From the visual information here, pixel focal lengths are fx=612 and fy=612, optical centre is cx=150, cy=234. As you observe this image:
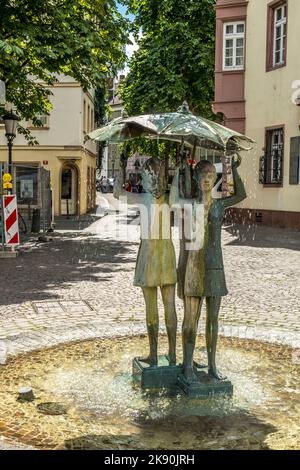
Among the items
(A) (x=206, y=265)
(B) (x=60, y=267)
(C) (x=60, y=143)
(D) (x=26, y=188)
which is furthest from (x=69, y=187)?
(A) (x=206, y=265)

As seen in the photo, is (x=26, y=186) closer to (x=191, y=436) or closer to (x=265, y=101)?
(x=265, y=101)

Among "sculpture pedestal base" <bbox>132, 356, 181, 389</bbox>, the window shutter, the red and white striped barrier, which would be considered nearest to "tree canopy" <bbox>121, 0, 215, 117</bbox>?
the window shutter

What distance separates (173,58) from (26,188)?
9.55 meters

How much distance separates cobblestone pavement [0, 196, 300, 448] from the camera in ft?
22.9

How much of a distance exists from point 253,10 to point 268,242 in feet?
37.3

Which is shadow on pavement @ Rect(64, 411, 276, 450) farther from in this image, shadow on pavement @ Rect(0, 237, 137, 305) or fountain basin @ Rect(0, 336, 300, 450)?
shadow on pavement @ Rect(0, 237, 137, 305)

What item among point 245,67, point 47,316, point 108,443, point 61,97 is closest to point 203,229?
point 108,443

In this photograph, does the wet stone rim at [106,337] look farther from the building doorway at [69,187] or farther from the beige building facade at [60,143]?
the building doorway at [69,187]

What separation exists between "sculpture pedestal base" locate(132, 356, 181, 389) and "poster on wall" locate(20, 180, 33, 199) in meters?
20.7

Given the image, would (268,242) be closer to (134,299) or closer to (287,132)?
(287,132)

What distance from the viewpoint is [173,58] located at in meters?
28.8

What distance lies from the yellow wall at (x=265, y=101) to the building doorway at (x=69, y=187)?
32.0ft

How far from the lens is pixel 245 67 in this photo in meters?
24.6

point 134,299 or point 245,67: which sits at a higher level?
point 245,67
